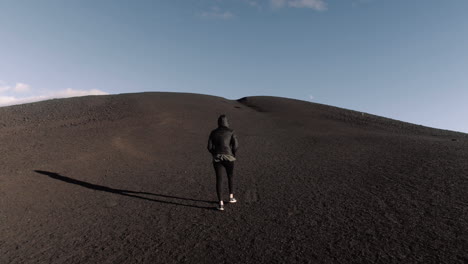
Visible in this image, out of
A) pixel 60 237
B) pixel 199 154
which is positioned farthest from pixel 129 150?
pixel 60 237

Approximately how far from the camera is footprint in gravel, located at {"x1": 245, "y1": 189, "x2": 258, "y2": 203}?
24.4ft

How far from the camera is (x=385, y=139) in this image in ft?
48.3

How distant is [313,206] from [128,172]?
689cm

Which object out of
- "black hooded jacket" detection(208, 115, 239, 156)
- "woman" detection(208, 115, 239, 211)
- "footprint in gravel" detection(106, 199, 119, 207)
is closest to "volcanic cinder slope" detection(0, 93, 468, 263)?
"footprint in gravel" detection(106, 199, 119, 207)

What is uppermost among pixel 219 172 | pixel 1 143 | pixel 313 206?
pixel 219 172

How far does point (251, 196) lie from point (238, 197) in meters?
0.33

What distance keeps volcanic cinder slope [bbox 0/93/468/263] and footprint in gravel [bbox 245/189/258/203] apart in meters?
0.07

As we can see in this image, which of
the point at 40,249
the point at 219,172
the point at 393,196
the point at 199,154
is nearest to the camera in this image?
the point at 40,249

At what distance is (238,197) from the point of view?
7.75 m

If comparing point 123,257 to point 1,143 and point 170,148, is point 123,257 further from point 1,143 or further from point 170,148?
point 1,143

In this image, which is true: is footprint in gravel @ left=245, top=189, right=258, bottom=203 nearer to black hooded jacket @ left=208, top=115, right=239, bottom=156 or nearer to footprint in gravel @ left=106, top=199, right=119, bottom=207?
black hooded jacket @ left=208, top=115, right=239, bottom=156

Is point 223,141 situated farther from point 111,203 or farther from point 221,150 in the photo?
point 111,203

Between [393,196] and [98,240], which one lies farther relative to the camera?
[393,196]

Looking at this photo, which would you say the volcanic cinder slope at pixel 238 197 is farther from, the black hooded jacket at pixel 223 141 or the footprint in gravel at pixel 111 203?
the black hooded jacket at pixel 223 141
